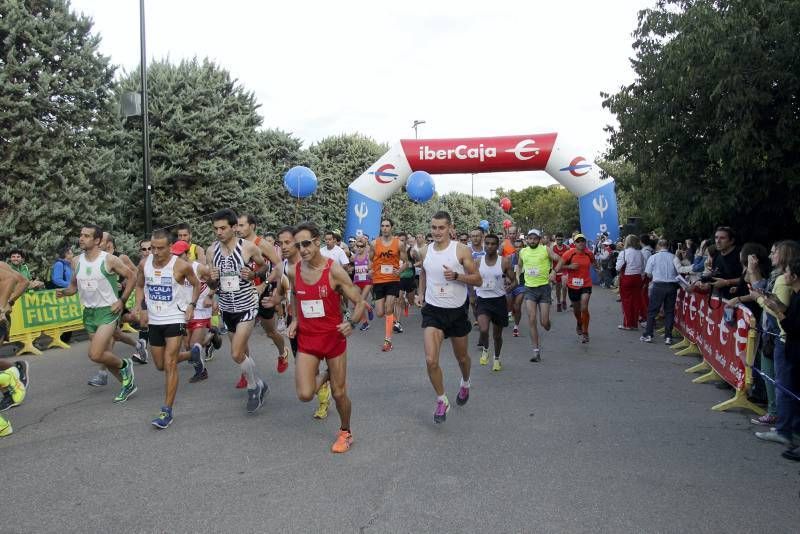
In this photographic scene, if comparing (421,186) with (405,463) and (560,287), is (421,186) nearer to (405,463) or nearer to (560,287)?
(560,287)

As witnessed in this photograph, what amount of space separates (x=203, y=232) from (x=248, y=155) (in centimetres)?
263

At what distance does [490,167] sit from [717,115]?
40.7 ft

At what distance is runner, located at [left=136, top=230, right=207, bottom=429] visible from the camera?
18.9 feet

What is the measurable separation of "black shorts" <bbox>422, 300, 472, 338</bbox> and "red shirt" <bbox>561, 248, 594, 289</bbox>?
460cm

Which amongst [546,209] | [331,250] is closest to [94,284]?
[331,250]

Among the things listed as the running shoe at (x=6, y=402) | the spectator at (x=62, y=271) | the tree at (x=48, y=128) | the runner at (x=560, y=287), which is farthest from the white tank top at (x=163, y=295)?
the runner at (x=560, y=287)

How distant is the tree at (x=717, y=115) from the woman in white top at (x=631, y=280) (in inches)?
29.7

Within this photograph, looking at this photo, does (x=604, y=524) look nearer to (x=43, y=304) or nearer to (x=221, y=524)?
(x=221, y=524)

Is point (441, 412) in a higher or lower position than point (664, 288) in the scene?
lower

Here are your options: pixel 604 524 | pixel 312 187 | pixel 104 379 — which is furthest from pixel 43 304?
pixel 604 524

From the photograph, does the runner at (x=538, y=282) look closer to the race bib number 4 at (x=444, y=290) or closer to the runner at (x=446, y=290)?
the runner at (x=446, y=290)

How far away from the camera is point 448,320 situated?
5.98 metres

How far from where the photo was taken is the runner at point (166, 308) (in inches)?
227

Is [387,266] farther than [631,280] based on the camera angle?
No
